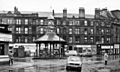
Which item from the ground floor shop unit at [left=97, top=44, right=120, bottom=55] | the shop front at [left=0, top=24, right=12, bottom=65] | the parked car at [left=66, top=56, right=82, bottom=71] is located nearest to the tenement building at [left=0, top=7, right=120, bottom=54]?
the ground floor shop unit at [left=97, top=44, right=120, bottom=55]

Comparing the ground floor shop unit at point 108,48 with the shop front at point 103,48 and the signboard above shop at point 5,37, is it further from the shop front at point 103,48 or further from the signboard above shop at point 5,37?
the signboard above shop at point 5,37

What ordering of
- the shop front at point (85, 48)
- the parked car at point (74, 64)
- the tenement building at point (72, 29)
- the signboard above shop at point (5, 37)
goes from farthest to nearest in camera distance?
the shop front at point (85, 48) < the tenement building at point (72, 29) < the signboard above shop at point (5, 37) < the parked car at point (74, 64)

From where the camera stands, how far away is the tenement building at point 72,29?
255 ft

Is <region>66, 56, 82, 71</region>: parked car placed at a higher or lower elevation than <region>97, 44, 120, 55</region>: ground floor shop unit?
higher

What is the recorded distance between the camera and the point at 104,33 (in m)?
83.5

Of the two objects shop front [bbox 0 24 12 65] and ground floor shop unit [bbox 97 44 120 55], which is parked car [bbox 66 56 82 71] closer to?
shop front [bbox 0 24 12 65]

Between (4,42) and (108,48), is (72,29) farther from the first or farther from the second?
(4,42)

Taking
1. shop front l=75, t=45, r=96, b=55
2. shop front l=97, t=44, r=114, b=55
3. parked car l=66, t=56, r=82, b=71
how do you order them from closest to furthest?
parked car l=66, t=56, r=82, b=71 → shop front l=75, t=45, r=96, b=55 → shop front l=97, t=44, r=114, b=55

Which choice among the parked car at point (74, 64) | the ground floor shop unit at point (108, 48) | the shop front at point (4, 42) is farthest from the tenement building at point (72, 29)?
the parked car at point (74, 64)

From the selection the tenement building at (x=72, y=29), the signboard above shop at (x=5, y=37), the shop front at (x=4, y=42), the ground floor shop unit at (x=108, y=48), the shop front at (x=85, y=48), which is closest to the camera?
the signboard above shop at (x=5, y=37)

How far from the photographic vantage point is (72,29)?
81000mm

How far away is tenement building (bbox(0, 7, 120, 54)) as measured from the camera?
255 feet

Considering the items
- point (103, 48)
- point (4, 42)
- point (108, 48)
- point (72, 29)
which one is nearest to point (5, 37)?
point (4, 42)

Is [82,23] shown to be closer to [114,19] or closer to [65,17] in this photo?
[65,17]
